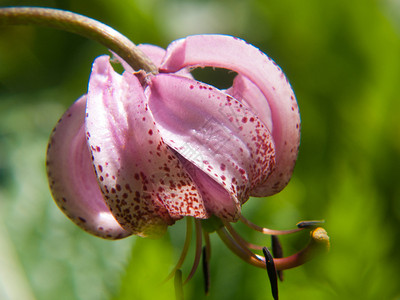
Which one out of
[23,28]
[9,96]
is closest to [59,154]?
[9,96]

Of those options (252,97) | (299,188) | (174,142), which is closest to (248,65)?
(252,97)

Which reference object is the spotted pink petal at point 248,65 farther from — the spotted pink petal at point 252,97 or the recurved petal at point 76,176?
the recurved petal at point 76,176

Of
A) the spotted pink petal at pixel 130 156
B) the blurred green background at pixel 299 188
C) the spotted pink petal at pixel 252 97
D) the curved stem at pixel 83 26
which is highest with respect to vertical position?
the curved stem at pixel 83 26

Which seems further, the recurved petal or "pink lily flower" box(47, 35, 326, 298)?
the recurved petal

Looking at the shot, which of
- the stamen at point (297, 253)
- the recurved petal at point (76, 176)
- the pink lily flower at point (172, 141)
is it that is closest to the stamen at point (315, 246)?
the stamen at point (297, 253)

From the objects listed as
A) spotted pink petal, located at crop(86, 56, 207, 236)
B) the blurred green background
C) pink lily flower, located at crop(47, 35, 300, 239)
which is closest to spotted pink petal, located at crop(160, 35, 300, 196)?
pink lily flower, located at crop(47, 35, 300, 239)

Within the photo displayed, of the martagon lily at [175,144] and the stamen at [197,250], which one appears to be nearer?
the martagon lily at [175,144]

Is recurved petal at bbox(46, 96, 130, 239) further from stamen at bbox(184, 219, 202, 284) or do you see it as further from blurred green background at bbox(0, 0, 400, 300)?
blurred green background at bbox(0, 0, 400, 300)

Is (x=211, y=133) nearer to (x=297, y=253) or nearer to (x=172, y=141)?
(x=172, y=141)
